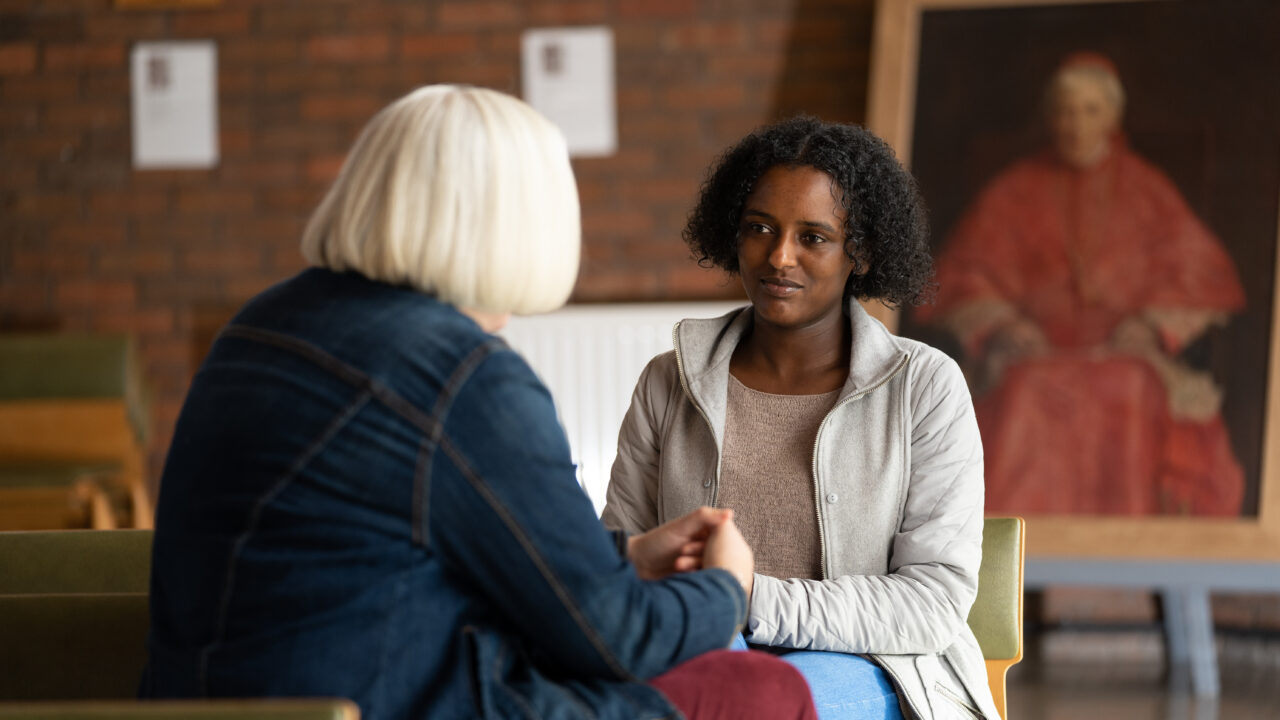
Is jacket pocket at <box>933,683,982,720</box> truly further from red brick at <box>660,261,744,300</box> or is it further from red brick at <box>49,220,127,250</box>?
red brick at <box>49,220,127,250</box>

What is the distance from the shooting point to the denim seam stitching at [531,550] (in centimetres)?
112

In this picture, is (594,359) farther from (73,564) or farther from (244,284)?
(73,564)

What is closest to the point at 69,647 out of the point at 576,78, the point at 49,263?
the point at 576,78

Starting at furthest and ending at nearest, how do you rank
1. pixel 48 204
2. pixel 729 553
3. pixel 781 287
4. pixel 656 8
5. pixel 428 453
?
1. pixel 48 204
2. pixel 656 8
3. pixel 781 287
4. pixel 729 553
5. pixel 428 453

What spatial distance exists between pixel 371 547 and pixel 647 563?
485mm

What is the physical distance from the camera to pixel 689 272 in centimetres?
438

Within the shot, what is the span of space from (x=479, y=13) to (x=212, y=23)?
3.24 feet

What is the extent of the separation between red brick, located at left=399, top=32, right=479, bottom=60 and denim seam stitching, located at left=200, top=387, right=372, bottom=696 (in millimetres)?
3501

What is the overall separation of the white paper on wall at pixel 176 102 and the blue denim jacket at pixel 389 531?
11.8 feet

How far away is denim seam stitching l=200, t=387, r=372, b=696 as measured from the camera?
112 cm

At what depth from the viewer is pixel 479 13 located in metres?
4.39

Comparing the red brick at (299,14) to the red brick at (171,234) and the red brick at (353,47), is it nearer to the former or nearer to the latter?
the red brick at (353,47)

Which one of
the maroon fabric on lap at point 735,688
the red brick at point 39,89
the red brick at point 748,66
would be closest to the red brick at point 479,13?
the red brick at point 748,66

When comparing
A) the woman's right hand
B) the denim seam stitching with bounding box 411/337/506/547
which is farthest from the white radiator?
the denim seam stitching with bounding box 411/337/506/547
